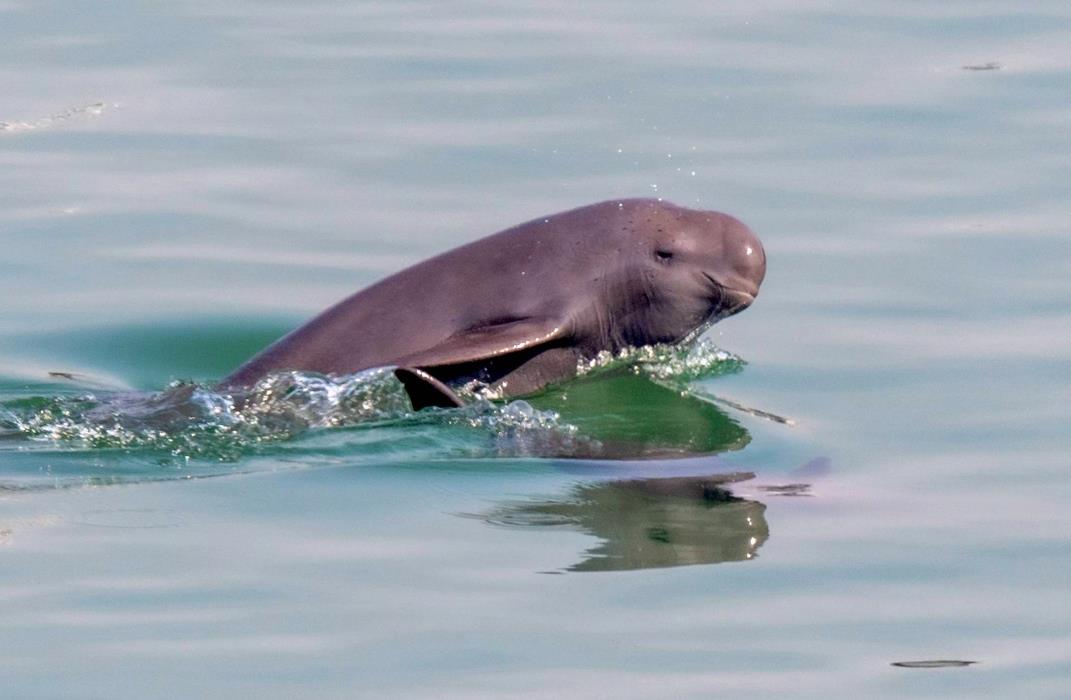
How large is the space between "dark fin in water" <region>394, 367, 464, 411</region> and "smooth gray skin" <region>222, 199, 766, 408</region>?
0.09 ft

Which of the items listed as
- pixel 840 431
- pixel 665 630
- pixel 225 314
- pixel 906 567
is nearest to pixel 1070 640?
pixel 906 567

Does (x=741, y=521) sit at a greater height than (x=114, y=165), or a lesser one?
lesser

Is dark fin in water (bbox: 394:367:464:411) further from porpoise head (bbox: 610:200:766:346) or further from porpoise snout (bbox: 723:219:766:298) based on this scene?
porpoise snout (bbox: 723:219:766:298)

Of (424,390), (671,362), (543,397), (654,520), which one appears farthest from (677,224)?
(654,520)

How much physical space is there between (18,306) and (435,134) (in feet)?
13.2

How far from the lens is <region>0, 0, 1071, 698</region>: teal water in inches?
335

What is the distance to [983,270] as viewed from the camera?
1375cm

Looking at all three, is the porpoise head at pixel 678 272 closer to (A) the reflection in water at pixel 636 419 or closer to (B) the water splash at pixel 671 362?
(B) the water splash at pixel 671 362

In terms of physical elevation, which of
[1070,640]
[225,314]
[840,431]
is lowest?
[1070,640]

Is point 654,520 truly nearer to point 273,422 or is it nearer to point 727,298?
point 273,422

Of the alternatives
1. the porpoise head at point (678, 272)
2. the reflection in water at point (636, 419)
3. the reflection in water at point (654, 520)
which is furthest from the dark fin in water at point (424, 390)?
the porpoise head at point (678, 272)

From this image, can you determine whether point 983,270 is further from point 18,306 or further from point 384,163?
point 18,306

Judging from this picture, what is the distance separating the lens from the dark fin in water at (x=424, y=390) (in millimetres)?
10500

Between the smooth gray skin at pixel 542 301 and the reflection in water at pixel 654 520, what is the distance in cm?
108
